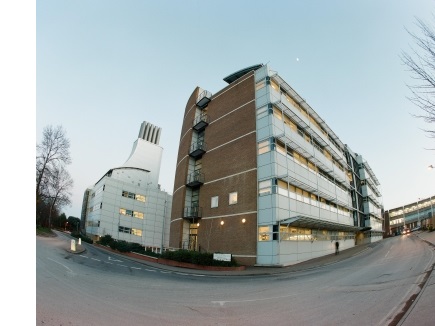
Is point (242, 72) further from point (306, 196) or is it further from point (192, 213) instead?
point (192, 213)

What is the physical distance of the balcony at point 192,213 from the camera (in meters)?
28.9

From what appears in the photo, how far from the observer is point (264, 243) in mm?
21344

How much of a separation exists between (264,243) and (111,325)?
56.9 ft

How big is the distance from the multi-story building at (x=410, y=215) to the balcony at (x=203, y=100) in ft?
295

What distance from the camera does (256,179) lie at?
2367cm

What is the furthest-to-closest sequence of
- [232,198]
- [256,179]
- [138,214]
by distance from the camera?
[138,214]
[232,198]
[256,179]

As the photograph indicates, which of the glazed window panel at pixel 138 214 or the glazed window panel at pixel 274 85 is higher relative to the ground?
the glazed window panel at pixel 274 85

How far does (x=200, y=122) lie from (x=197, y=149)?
3.77 metres

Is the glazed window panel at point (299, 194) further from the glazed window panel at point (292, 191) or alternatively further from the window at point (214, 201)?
the window at point (214, 201)

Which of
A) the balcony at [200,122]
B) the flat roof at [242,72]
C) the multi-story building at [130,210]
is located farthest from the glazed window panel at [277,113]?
the multi-story building at [130,210]

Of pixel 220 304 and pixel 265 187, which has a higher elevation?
pixel 265 187

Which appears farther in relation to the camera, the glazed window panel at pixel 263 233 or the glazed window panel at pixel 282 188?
the glazed window panel at pixel 282 188

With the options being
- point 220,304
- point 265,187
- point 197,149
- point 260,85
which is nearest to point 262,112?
point 260,85

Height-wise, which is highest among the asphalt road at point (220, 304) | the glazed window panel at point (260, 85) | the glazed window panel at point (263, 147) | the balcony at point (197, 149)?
the glazed window panel at point (260, 85)
